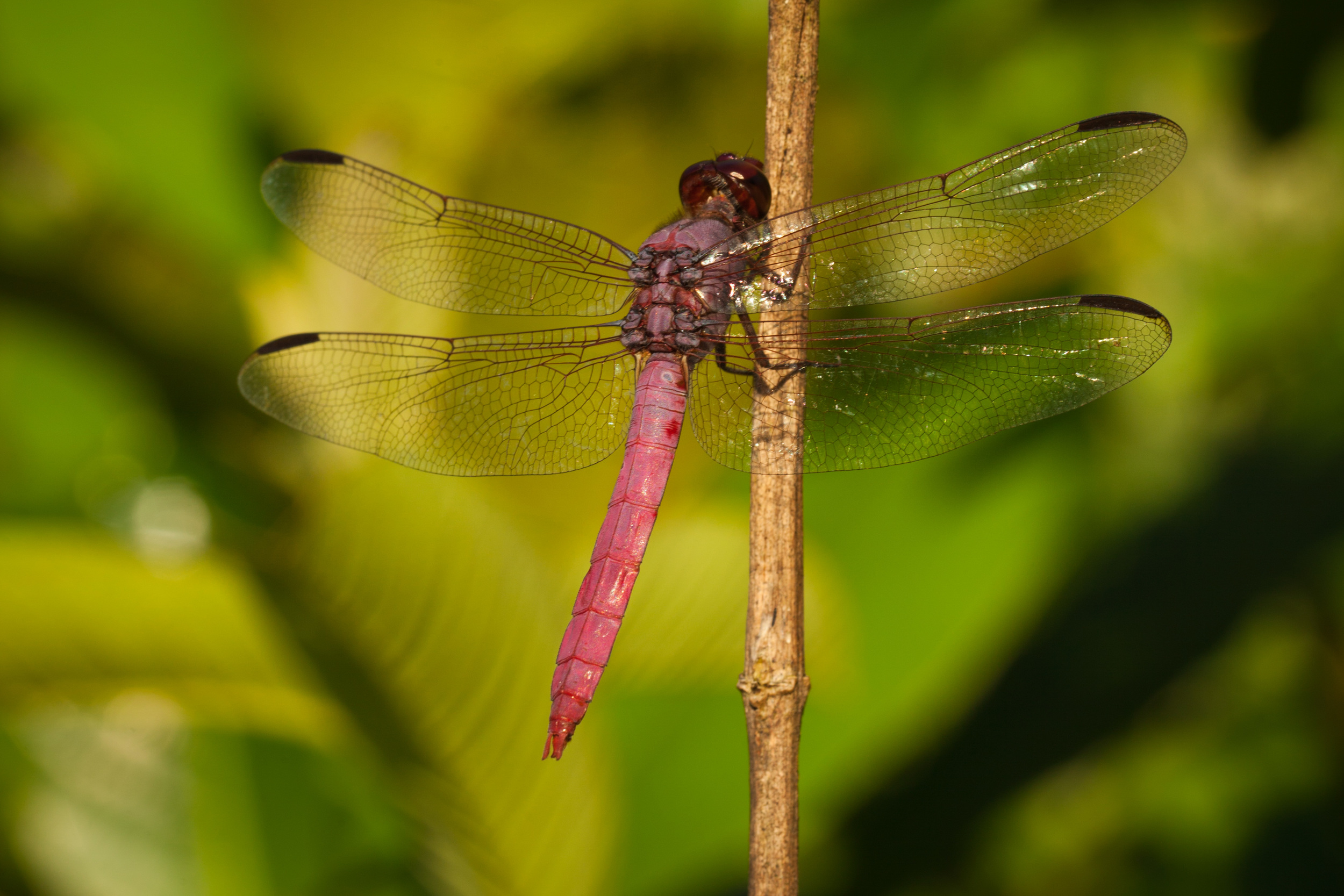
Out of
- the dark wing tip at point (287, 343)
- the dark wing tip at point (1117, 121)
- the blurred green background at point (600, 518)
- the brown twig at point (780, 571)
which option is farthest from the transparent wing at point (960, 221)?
the dark wing tip at point (287, 343)

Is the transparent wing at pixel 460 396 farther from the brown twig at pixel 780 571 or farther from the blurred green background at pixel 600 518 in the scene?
the brown twig at pixel 780 571

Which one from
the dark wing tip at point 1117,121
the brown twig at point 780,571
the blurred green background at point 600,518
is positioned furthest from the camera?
the blurred green background at point 600,518

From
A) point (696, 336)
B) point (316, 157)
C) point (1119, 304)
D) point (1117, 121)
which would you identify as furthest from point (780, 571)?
point (316, 157)

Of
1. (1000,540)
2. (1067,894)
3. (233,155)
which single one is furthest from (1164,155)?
(233,155)

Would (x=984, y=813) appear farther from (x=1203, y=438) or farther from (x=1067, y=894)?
(x=1203, y=438)

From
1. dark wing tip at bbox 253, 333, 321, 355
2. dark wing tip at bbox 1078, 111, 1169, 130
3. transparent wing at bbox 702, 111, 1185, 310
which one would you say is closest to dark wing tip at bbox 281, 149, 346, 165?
dark wing tip at bbox 253, 333, 321, 355

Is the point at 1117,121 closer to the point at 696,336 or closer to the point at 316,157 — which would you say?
the point at 696,336
